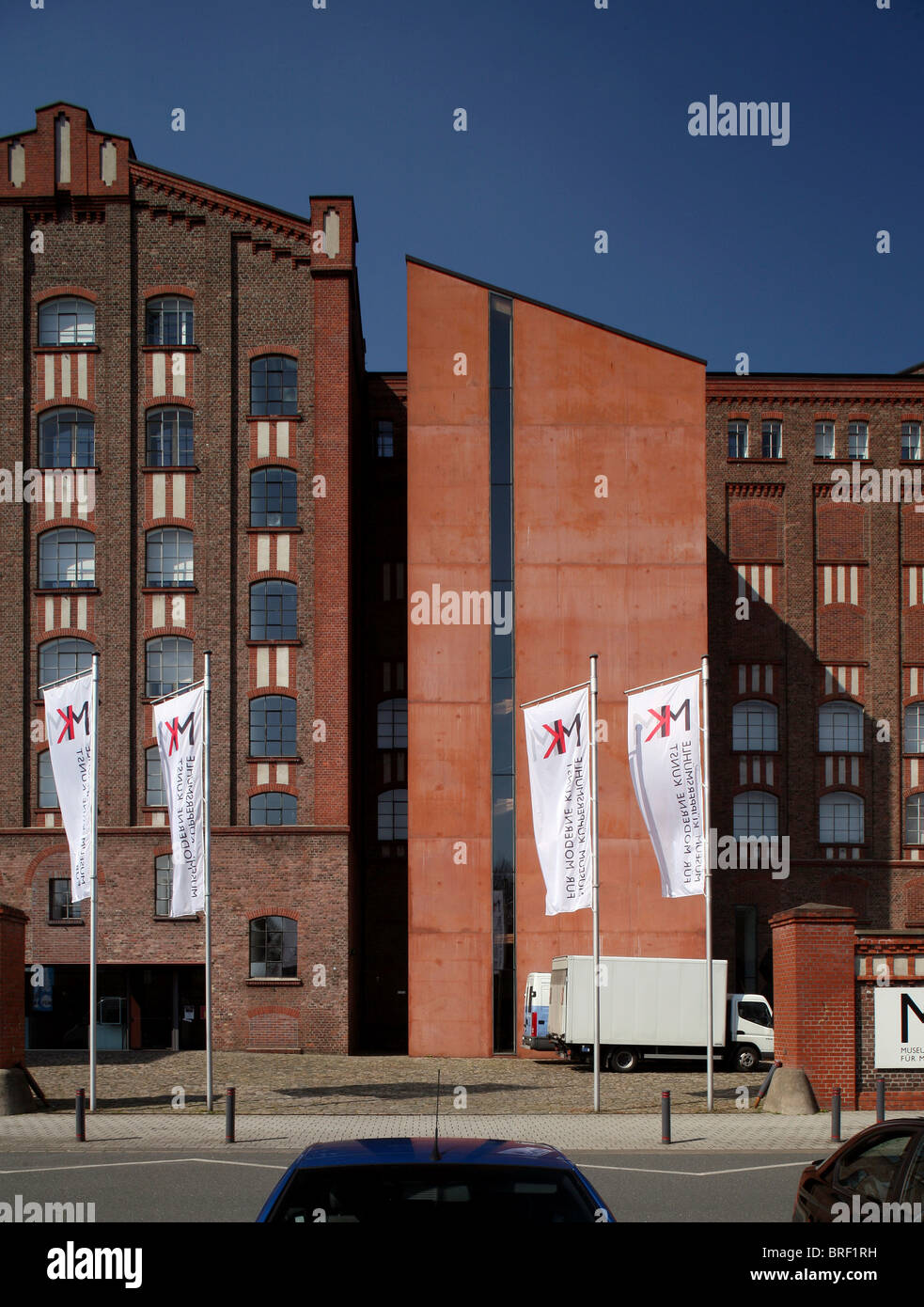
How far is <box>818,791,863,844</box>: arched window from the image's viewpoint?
48.1 meters

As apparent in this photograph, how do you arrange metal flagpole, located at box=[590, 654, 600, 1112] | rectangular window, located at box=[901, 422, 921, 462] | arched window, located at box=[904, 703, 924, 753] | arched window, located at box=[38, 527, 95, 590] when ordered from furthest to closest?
1. rectangular window, located at box=[901, 422, 921, 462]
2. arched window, located at box=[904, 703, 924, 753]
3. arched window, located at box=[38, 527, 95, 590]
4. metal flagpole, located at box=[590, 654, 600, 1112]

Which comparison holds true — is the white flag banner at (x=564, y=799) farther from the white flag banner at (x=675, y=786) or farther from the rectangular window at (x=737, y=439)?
the rectangular window at (x=737, y=439)

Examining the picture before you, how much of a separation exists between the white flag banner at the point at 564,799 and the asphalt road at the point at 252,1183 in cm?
648

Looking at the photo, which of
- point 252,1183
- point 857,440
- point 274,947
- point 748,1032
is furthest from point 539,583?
point 252,1183

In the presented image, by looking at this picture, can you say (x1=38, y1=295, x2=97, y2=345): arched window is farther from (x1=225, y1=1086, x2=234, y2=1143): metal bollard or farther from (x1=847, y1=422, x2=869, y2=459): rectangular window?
(x1=225, y1=1086, x2=234, y2=1143): metal bollard

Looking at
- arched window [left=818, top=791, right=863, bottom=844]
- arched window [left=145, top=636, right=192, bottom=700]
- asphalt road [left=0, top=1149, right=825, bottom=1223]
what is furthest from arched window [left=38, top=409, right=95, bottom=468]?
arched window [left=818, top=791, right=863, bottom=844]

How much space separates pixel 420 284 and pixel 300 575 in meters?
9.22

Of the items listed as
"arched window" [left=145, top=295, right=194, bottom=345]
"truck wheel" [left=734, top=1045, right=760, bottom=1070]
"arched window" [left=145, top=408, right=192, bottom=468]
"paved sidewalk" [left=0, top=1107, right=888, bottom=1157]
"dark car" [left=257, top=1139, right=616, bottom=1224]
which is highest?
"arched window" [left=145, top=295, right=194, bottom=345]

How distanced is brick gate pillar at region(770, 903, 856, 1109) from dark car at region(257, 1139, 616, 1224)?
19.2m

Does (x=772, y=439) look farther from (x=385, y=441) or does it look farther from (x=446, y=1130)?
(x=446, y=1130)

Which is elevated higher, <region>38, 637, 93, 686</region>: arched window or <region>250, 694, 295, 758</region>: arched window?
<region>38, 637, 93, 686</region>: arched window
